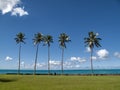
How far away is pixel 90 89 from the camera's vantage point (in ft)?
92.6

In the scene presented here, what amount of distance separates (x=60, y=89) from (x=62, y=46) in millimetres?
65003

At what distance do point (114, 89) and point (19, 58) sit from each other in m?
70.2

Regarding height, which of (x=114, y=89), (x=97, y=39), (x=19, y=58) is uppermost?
(x=97, y=39)

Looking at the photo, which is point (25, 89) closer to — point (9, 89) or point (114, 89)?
point (9, 89)

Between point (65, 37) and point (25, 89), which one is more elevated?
point (65, 37)

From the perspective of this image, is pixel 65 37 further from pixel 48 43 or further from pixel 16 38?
pixel 16 38

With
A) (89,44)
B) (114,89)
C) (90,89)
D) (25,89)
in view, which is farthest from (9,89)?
(89,44)

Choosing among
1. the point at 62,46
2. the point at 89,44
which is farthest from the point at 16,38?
A: the point at 89,44

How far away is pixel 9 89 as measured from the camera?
28.6 metres

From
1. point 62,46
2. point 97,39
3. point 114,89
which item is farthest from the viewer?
point 62,46

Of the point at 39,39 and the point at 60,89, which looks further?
the point at 39,39

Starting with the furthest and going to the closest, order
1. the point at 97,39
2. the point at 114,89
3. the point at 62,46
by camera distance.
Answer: the point at 62,46 < the point at 97,39 < the point at 114,89

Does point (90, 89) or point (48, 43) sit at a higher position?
point (48, 43)

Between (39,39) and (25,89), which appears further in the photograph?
(39,39)
